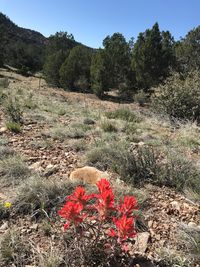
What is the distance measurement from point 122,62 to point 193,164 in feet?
58.6

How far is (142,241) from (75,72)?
63.3 feet

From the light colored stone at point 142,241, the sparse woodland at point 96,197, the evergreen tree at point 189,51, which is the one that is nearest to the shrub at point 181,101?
the sparse woodland at point 96,197

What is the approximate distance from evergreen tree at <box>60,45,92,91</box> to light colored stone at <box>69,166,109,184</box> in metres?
17.4

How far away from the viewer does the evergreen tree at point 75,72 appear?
2038cm

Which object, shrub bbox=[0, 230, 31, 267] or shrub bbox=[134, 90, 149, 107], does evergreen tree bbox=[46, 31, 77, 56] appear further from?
shrub bbox=[0, 230, 31, 267]

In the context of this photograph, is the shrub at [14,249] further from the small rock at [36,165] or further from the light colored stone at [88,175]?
the small rock at [36,165]

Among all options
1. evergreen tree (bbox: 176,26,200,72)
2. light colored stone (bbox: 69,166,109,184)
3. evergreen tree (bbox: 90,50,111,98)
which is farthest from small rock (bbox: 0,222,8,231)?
evergreen tree (bbox: 176,26,200,72)

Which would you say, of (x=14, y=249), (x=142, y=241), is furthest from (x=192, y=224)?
(x=14, y=249)

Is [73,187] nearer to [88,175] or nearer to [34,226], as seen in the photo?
[88,175]

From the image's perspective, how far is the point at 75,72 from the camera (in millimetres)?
20766

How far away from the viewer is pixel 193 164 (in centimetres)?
411

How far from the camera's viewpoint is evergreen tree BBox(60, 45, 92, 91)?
20.4 metres

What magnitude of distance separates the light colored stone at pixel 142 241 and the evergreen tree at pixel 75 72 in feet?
61.1

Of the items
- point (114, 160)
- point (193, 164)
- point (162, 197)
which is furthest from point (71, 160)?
point (193, 164)
